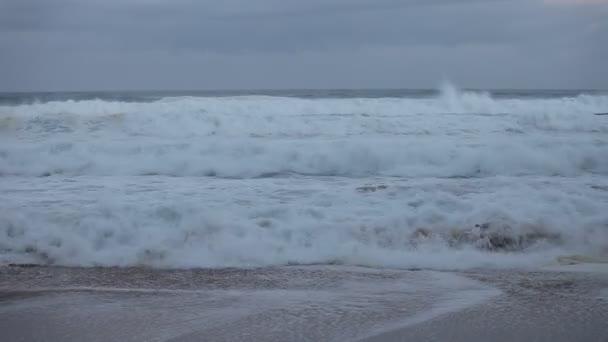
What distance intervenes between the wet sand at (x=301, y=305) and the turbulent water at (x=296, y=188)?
0.45m

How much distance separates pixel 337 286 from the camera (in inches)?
179

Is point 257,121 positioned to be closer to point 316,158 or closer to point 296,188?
point 316,158

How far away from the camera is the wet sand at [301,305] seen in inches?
142

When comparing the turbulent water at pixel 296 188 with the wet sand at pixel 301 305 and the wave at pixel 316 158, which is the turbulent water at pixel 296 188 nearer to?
the wave at pixel 316 158

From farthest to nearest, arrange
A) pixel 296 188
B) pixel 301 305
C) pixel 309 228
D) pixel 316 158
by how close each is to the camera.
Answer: pixel 316 158, pixel 296 188, pixel 309 228, pixel 301 305

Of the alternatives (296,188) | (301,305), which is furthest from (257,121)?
(301,305)

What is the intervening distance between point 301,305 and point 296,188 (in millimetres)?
4512

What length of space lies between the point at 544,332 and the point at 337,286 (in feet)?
4.80

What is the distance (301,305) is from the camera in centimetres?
409

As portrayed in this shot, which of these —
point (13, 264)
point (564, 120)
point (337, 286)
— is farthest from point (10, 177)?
point (564, 120)

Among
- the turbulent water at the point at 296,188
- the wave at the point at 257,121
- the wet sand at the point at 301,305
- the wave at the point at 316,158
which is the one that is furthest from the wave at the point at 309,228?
the wave at the point at 257,121

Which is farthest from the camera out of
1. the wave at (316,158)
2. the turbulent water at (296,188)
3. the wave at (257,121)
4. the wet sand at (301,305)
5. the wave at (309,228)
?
the wave at (257,121)

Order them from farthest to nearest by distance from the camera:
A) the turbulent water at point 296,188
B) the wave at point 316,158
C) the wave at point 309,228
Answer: the wave at point 316,158
the turbulent water at point 296,188
the wave at point 309,228

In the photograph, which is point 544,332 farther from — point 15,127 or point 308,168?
point 15,127
